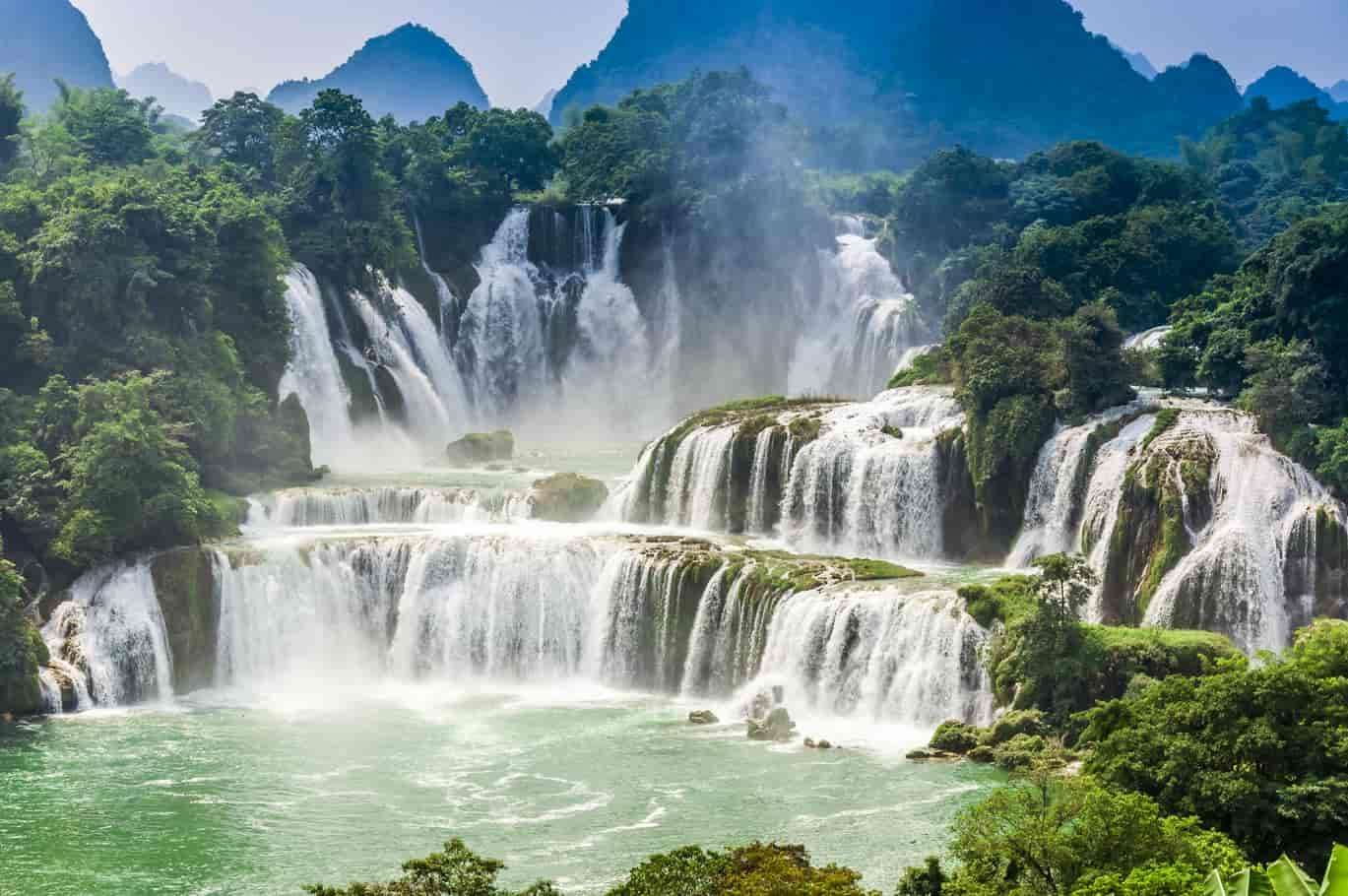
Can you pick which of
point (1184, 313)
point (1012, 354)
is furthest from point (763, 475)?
point (1184, 313)

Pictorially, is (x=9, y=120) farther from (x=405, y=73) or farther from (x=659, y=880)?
(x=405, y=73)

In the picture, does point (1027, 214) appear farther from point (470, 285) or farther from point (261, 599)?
point (261, 599)

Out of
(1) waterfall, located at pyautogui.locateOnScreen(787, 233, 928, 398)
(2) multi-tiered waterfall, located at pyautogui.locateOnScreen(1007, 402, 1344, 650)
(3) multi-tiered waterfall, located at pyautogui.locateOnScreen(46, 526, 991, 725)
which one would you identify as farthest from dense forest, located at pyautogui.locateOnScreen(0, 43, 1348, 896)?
(3) multi-tiered waterfall, located at pyautogui.locateOnScreen(46, 526, 991, 725)

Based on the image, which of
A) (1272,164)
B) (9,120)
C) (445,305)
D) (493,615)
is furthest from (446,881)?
(1272,164)

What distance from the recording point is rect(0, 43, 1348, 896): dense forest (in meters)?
18.1

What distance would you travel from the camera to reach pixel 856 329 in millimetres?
54062

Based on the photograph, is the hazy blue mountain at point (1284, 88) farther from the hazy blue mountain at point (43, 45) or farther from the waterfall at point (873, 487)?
the waterfall at point (873, 487)

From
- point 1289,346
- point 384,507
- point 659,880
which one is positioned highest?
point 1289,346

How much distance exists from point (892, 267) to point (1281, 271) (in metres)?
23.8

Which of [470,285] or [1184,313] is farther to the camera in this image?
[470,285]

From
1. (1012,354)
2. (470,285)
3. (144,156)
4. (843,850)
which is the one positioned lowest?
(843,850)

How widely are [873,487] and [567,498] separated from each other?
24.2ft

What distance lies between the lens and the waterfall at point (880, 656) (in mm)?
27469

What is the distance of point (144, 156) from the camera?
52.9 meters
